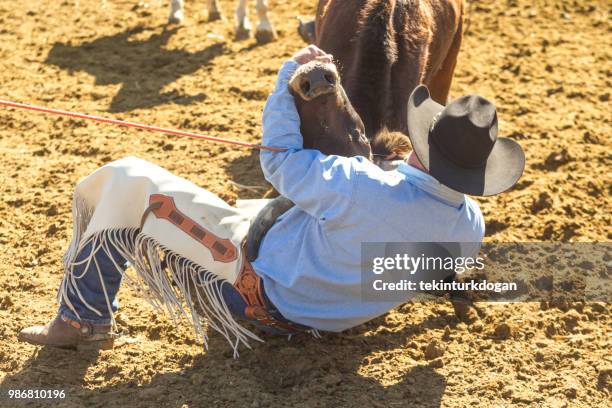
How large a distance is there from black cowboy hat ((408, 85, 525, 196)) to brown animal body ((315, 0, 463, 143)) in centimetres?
62

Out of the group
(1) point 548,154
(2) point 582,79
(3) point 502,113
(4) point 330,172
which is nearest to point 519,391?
(4) point 330,172

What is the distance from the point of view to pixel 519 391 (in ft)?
11.3

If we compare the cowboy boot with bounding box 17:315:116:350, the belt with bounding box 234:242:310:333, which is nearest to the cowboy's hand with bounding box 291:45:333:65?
the belt with bounding box 234:242:310:333

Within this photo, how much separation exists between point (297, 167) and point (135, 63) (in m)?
3.80

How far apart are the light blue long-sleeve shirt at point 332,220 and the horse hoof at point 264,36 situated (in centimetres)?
378

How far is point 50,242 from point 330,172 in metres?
1.91

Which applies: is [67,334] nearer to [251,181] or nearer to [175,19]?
[251,181]

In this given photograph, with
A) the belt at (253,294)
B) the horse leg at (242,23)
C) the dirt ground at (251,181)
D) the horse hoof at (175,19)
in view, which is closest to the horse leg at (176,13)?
the horse hoof at (175,19)

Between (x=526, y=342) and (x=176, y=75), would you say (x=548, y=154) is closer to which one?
(x=526, y=342)

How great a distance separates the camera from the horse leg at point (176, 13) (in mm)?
7262

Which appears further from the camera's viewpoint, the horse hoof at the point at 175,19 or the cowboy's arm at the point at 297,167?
the horse hoof at the point at 175,19

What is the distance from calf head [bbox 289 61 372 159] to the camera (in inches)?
124

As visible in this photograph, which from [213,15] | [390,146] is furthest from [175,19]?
[390,146]

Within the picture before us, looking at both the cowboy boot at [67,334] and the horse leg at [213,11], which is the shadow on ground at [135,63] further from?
the cowboy boot at [67,334]
